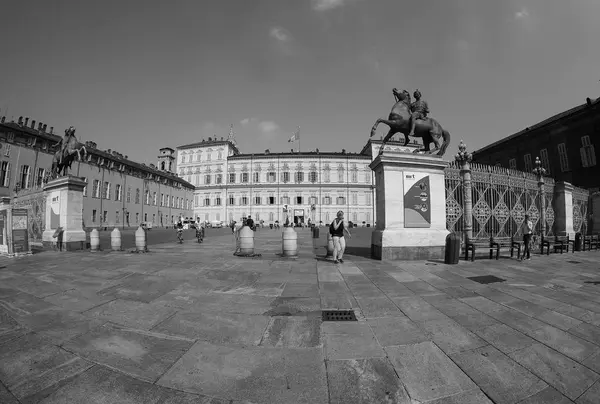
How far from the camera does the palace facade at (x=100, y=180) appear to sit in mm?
32531

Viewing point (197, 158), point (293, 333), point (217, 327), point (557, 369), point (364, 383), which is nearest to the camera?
point (364, 383)

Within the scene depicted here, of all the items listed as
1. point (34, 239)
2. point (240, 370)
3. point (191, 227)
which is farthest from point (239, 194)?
point (240, 370)

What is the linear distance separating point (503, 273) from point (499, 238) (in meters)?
5.05

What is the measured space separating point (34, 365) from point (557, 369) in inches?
212

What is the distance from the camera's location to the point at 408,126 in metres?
9.26

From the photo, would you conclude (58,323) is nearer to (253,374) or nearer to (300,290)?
(253,374)

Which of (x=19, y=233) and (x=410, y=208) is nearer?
(x=410, y=208)

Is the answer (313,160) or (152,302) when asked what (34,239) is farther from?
(313,160)

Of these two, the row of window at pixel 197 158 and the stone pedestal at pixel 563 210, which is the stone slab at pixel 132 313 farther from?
the row of window at pixel 197 158

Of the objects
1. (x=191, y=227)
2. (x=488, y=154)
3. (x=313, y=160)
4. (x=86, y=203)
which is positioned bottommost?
(x=191, y=227)

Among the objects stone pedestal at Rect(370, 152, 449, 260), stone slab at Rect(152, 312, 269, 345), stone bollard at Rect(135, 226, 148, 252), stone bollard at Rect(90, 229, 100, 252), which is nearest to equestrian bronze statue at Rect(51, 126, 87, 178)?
stone bollard at Rect(90, 229, 100, 252)

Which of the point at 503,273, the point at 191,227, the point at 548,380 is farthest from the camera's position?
the point at 191,227

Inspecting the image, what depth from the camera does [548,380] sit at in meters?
2.39

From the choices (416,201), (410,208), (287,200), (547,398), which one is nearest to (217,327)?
(547,398)
